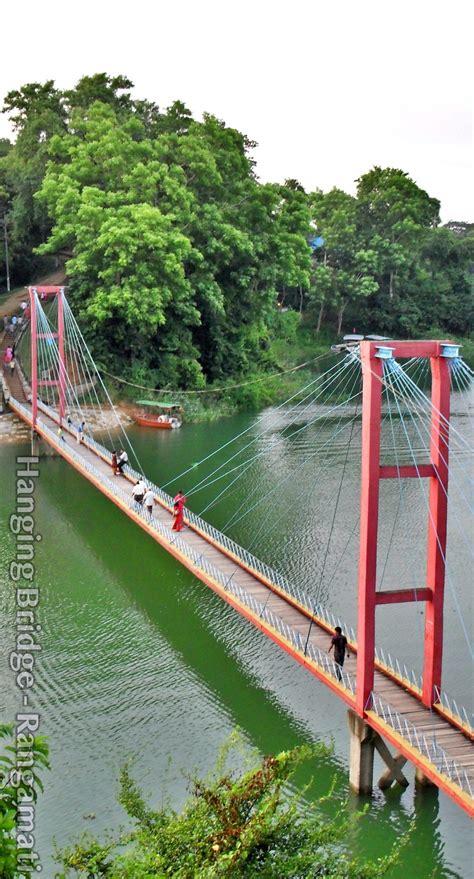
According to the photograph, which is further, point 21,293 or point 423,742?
point 21,293

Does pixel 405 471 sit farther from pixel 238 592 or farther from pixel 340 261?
pixel 340 261

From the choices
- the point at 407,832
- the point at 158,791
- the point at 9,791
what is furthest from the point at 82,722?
the point at 9,791

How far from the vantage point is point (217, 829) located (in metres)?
6.53

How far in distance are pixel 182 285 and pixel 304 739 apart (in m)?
21.1

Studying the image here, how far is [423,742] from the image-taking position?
9.10 metres

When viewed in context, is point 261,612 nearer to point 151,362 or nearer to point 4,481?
point 4,481

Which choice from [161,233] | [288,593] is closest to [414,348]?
[288,593]

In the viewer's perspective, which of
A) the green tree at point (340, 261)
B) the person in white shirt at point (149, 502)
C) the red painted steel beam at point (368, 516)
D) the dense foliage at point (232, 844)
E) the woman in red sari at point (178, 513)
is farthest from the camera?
the green tree at point (340, 261)

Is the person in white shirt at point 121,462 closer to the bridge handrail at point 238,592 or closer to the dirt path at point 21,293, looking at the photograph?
the bridge handrail at point 238,592

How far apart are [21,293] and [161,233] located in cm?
995

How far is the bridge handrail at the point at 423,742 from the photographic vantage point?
28.0 ft

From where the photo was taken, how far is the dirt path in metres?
35.3

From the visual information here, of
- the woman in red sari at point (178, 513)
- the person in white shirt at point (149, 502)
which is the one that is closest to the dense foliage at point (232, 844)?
the woman in red sari at point (178, 513)

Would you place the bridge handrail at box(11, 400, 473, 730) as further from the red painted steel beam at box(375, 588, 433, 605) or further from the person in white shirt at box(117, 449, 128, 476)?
the red painted steel beam at box(375, 588, 433, 605)
